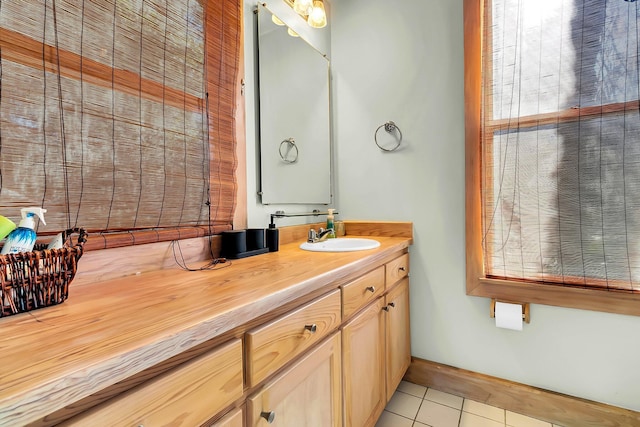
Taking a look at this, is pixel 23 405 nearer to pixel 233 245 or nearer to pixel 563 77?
pixel 233 245

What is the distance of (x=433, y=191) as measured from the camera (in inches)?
71.7

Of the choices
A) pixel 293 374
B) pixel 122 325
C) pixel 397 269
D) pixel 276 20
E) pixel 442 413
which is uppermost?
pixel 276 20

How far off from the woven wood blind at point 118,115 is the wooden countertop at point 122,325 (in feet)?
0.78

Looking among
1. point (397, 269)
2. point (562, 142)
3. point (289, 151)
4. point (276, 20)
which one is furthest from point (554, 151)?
point (276, 20)

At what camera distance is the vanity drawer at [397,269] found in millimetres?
1521

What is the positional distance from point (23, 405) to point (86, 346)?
12 cm

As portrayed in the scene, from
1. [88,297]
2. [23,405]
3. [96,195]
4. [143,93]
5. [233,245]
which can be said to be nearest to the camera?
[23,405]

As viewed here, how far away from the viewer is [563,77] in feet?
4.75

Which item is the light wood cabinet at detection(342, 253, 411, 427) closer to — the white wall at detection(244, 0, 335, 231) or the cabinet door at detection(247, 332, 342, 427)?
the cabinet door at detection(247, 332, 342, 427)

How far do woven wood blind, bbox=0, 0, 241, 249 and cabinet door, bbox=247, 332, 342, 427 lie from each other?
63 cm

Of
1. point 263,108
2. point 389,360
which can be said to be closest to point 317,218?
point 263,108

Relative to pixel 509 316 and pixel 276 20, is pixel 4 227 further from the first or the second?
pixel 509 316

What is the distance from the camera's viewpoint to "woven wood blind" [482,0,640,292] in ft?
4.42

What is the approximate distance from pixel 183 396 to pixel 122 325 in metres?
0.17
